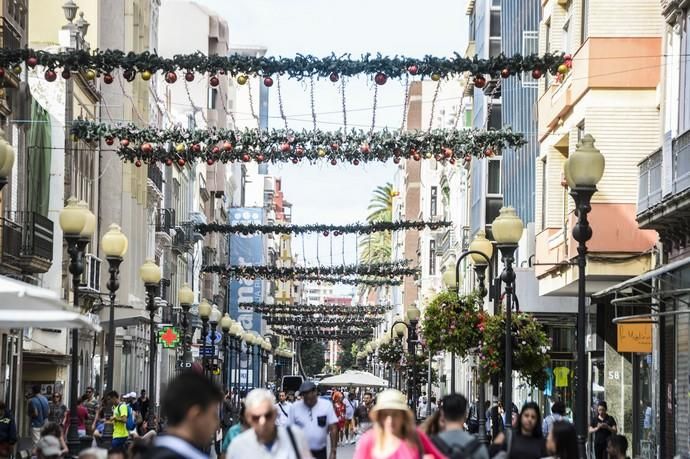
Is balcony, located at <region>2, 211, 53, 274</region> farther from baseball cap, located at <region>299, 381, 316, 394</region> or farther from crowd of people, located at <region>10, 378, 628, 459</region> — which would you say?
baseball cap, located at <region>299, 381, 316, 394</region>

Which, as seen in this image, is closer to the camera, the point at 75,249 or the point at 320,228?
the point at 75,249

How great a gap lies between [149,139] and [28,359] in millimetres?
20270

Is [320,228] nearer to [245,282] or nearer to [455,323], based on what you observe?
[455,323]

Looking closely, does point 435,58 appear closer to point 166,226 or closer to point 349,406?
point 349,406

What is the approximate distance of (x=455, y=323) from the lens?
126 ft

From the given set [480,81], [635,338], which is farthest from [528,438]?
[635,338]

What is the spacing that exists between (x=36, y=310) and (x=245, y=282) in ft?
397

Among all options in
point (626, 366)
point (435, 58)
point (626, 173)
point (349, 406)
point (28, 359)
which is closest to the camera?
point (435, 58)

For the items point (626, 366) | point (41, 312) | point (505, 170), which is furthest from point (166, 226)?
point (41, 312)

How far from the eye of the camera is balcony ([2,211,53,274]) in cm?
3747

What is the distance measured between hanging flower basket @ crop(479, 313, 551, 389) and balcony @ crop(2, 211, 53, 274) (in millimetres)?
10386

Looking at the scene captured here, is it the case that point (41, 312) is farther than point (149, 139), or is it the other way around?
point (149, 139)

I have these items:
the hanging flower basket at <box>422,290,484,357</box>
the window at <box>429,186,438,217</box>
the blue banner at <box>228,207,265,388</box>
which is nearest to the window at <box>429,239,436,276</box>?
the window at <box>429,186,438,217</box>

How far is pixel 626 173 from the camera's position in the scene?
33.3 meters
